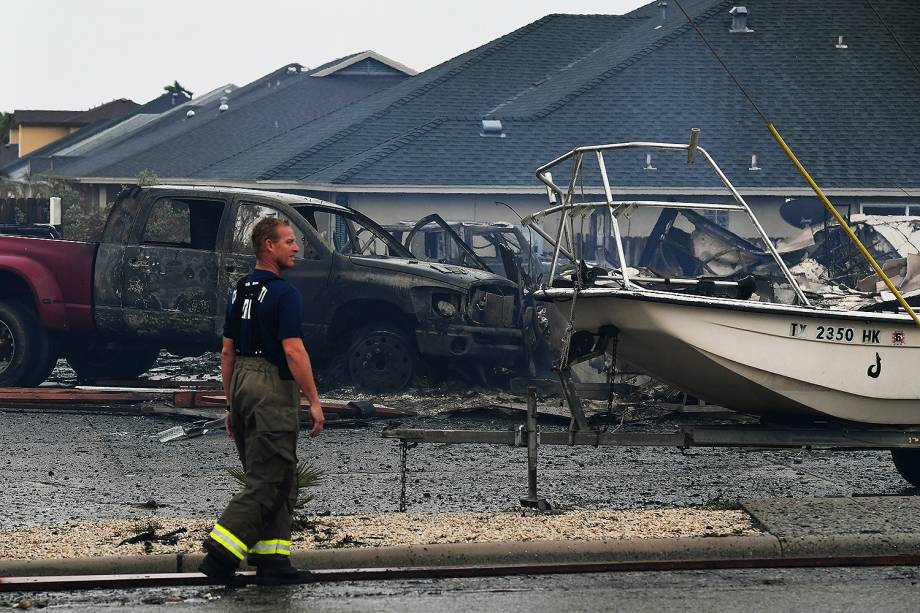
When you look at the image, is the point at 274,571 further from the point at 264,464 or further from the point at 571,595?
the point at 571,595

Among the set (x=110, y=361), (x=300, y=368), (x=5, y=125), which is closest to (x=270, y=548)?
(x=300, y=368)

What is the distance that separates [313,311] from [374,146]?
722 inches

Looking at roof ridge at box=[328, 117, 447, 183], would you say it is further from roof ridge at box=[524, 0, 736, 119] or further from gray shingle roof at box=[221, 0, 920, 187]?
roof ridge at box=[524, 0, 736, 119]

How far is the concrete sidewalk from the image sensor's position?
7.59 meters

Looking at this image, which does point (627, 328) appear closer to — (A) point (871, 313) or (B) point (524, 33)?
(A) point (871, 313)

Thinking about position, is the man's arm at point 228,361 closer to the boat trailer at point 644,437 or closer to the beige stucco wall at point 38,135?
the boat trailer at point 644,437

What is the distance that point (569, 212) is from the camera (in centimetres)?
1044

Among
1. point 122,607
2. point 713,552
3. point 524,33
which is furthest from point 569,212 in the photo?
point 524,33

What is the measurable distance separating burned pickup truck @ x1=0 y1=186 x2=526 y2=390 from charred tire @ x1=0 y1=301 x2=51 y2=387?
0.4 inches

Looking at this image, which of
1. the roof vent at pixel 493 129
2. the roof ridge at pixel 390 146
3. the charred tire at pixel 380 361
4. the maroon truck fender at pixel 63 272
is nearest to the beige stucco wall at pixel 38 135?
the roof ridge at pixel 390 146

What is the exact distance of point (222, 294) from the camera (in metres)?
15.4

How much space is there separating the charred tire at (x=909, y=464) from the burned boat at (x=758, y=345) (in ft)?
2.93

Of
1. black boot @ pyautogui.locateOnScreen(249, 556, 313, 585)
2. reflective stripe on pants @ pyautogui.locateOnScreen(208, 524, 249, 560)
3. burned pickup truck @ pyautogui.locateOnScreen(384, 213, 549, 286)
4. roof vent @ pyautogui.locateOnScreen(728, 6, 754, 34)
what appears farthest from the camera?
roof vent @ pyautogui.locateOnScreen(728, 6, 754, 34)

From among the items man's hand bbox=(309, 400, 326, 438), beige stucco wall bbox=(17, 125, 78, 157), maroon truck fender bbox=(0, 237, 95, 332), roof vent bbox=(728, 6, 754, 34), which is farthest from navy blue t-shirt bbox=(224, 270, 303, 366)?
beige stucco wall bbox=(17, 125, 78, 157)
